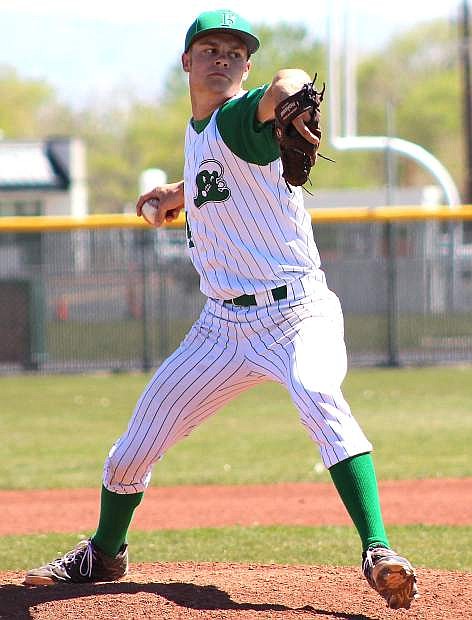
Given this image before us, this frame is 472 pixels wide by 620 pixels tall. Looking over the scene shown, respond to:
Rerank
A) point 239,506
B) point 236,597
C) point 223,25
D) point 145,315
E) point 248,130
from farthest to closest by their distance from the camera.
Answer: point 145,315 → point 239,506 → point 236,597 → point 223,25 → point 248,130

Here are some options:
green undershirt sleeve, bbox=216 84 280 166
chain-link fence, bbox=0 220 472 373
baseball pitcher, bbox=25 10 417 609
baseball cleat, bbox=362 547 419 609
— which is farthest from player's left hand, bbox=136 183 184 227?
chain-link fence, bbox=0 220 472 373

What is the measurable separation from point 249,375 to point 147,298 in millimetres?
10280

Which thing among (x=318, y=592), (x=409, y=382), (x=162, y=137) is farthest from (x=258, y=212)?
(x=162, y=137)

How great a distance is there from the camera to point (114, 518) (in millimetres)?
Result: 4434

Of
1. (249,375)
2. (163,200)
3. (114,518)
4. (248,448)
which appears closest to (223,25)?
(163,200)

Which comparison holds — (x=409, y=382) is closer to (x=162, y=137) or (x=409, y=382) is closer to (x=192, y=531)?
(x=192, y=531)

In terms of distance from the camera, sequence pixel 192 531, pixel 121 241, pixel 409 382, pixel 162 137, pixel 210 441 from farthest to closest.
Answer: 1. pixel 162 137
2. pixel 121 241
3. pixel 409 382
4. pixel 210 441
5. pixel 192 531

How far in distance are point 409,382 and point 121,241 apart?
3.86 metres

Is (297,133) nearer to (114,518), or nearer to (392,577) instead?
(392,577)

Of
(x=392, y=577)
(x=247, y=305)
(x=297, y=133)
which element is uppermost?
(x=297, y=133)

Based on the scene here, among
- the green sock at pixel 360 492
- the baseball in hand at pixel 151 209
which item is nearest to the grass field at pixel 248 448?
the green sock at pixel 360 492

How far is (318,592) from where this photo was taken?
429 cm

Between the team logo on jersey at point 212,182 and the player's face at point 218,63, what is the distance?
25cm

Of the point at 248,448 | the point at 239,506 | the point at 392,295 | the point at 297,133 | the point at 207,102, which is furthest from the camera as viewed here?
the point at 392,295
